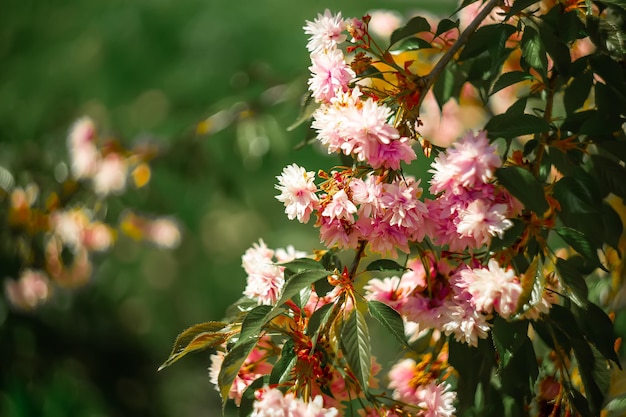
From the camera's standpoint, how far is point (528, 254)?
1.73 feet

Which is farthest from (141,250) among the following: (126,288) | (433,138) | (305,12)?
(433,138)

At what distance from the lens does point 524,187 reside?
1.49 ft

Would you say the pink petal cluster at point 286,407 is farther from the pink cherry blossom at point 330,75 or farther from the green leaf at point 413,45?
the green leaf at point 413,45

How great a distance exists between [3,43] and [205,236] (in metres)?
0.87

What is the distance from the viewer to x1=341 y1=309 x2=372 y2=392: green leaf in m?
0.45

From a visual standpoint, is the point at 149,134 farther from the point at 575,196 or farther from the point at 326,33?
the point at 575,196

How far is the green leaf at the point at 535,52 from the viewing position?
0.51 m

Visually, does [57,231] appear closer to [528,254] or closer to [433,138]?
[433,138]

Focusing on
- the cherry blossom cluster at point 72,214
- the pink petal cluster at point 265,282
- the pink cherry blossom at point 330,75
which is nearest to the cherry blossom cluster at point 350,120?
the pink cherry blossom at point 330,75

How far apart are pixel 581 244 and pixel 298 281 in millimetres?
183

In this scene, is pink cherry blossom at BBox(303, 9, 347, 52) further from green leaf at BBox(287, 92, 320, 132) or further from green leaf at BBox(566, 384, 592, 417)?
green leaf at BBox(566, 384, 592, 417)

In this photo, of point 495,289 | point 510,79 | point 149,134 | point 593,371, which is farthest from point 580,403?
point 149,134

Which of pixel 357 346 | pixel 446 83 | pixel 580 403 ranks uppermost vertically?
pixel 446 83

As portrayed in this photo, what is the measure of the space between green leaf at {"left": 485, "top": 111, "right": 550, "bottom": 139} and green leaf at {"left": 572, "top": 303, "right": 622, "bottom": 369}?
123mm
